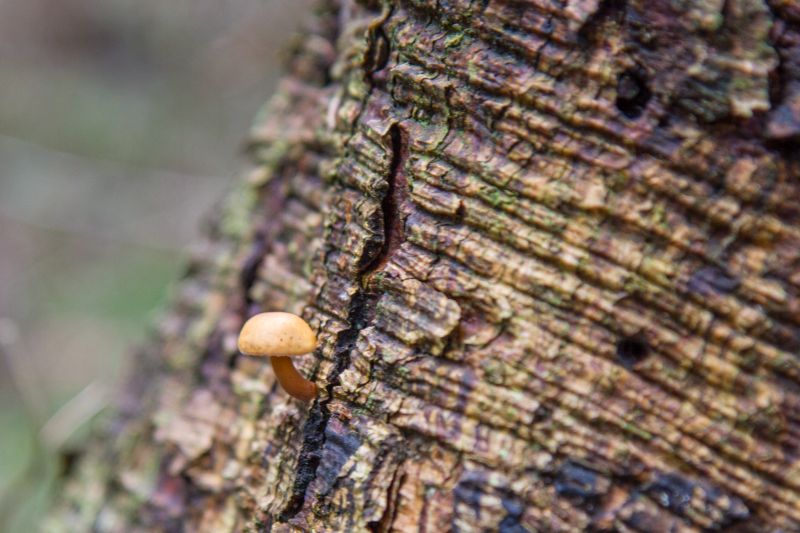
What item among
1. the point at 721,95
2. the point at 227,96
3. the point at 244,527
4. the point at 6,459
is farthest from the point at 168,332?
the point at 227,96

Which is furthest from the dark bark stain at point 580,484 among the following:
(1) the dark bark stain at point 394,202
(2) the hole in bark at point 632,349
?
(1) the dark bark stain at point 394,202

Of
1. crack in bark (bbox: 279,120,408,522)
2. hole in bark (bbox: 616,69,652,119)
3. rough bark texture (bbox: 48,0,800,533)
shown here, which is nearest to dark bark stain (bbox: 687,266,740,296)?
rough bark texture (bbox: 48,0,800,533)

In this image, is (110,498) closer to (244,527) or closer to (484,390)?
(244,527)

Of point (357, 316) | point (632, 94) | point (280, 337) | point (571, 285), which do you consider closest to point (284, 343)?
point (280, 337)

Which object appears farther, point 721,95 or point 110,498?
point 110,498

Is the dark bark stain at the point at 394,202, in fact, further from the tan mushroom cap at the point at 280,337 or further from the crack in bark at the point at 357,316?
the tan mushroom cap at the point at 280,337

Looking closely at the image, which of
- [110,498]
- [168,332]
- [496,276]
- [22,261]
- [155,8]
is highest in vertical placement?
[496,276]

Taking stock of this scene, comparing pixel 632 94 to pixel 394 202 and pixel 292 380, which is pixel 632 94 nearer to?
pixel 394 202
